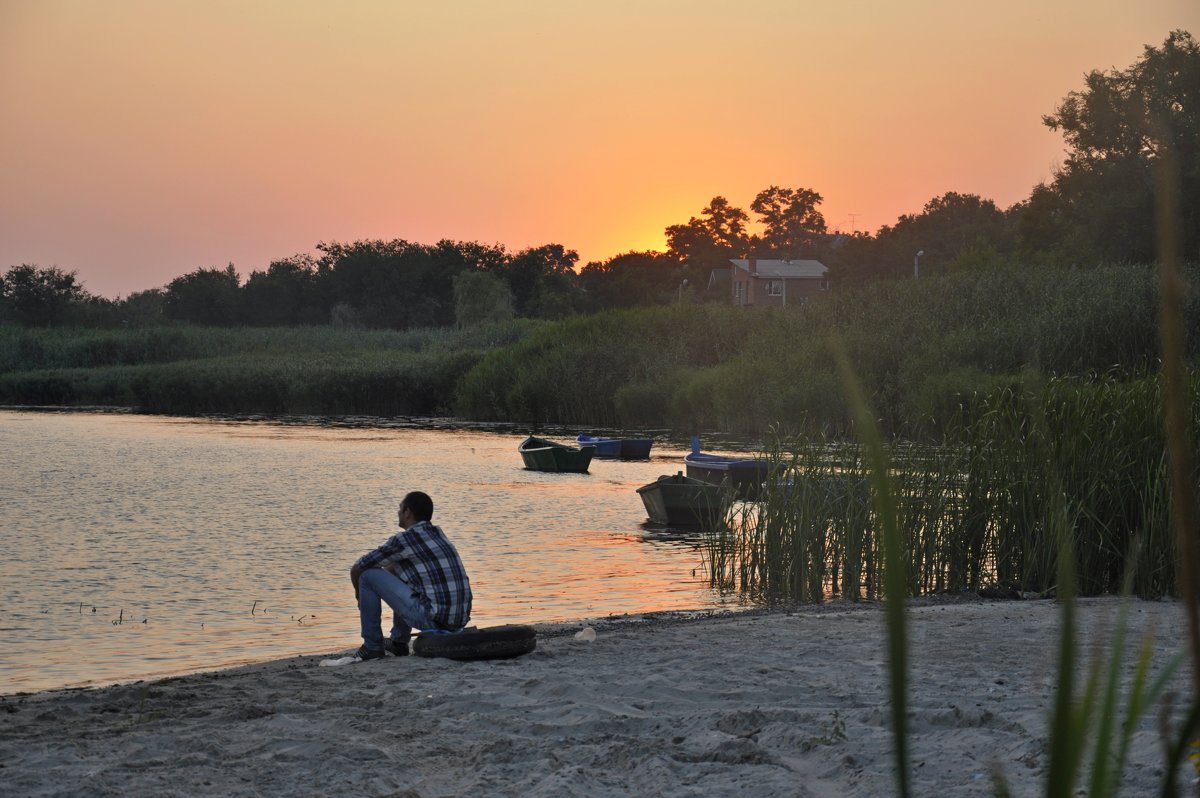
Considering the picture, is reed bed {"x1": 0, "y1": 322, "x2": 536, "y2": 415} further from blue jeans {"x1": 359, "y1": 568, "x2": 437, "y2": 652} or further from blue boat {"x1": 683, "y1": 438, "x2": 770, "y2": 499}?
blue jeans {"x1": 359, "y1": 568, "x2": 437, "y2": 652}

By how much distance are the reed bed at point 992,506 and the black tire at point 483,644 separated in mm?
4200

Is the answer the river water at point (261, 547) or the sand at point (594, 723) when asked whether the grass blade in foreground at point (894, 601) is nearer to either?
the sand at point (594, 723)

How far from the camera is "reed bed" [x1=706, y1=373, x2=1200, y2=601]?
1254cm

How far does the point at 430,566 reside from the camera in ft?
34.4

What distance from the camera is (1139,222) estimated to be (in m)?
52.0

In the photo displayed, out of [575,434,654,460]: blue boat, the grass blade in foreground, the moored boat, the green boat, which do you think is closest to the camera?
the grass blade in foreground

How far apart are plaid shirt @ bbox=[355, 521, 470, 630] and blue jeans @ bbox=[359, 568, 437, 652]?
0.06 m

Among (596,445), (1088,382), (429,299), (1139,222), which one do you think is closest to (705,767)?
(1088,382)

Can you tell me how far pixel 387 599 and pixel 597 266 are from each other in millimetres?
103030

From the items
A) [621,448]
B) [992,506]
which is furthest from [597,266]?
[992,506]

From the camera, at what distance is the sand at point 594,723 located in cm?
673

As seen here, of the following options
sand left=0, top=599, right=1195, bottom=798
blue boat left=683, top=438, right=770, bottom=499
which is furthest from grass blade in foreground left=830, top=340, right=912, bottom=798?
blue boat left=683, top=438, right=770, bottom=499

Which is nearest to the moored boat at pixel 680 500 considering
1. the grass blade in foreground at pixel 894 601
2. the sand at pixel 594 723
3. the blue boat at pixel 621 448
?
the sand at pixel 594 723

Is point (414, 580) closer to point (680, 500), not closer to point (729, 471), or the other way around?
point (680, 500)
